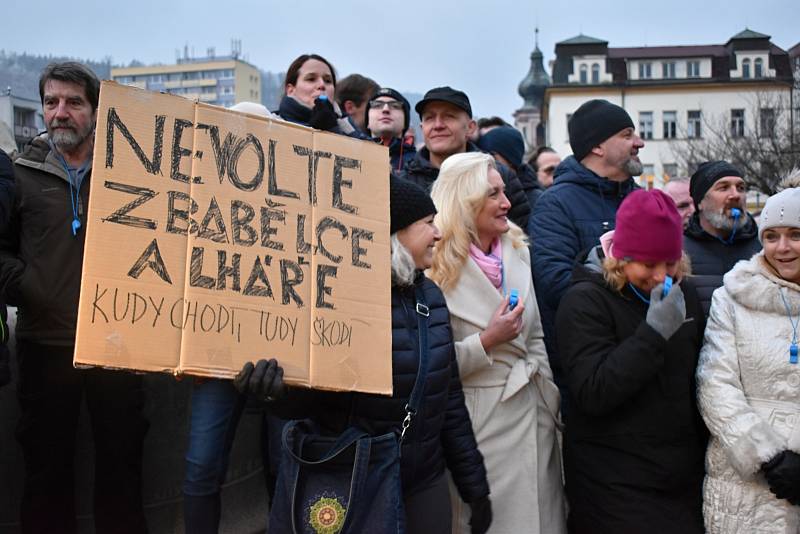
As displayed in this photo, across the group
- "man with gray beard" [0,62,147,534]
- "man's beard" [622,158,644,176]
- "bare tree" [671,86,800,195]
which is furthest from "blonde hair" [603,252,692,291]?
"bare tree" [671,86,800,195]

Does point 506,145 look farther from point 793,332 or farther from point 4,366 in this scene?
point 4,366

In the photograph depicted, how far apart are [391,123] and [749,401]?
9.89 ft

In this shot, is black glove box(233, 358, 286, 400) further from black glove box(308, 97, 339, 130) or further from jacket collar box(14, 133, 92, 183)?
A: black glove box(308, 97, 339, 130)

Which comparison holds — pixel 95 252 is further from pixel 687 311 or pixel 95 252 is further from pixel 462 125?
pixel 462 125

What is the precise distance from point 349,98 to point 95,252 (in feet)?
13.3

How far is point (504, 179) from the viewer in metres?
4.57

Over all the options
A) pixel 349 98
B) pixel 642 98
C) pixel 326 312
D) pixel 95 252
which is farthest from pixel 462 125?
pixel 642 98

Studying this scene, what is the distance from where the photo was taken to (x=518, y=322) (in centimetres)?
345

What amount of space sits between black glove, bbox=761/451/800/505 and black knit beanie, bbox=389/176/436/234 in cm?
166

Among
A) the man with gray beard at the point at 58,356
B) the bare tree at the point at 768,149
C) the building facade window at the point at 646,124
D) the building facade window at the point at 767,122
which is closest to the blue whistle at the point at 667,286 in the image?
the man with gray beard at the point at 58,356

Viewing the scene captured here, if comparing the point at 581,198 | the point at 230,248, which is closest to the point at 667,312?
the point at 581,198

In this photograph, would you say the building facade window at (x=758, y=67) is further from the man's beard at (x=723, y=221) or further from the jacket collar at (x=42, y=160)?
the jacket collar at (x=42, y=160)

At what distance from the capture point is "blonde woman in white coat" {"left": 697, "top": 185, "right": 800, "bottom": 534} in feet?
9.58

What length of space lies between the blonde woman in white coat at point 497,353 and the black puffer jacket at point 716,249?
1.08 meters
